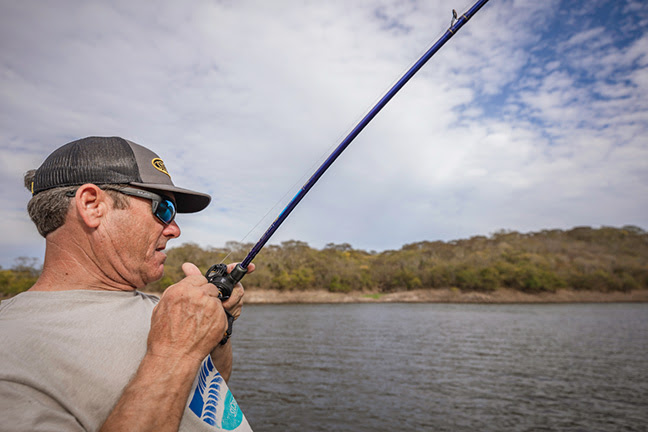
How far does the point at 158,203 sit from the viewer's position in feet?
5.86

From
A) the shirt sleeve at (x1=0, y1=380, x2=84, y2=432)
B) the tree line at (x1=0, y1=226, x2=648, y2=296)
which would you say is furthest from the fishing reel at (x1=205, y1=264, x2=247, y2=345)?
the tree line at (x1=0, y1=226, x2=648, y2=296)

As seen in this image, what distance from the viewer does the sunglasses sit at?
167 cm

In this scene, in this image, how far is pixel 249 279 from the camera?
77.4 m

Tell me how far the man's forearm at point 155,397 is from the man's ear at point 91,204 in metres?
0.69

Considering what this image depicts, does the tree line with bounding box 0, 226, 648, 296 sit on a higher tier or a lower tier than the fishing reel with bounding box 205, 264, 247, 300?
higher

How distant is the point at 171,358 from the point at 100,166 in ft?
3.11

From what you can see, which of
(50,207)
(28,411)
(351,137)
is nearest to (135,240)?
(50,207)

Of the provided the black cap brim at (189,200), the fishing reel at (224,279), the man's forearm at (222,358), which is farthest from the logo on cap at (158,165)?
the man's forearm at (222,358)

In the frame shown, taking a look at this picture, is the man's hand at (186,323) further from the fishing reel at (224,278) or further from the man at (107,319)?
the fishing reel at (224,278)

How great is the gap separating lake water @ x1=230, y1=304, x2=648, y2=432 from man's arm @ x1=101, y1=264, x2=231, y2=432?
37.8ft

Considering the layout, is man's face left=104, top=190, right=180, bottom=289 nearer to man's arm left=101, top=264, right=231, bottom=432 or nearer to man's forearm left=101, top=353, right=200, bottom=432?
man's arm left=101, top=264, right=231, bottom=432

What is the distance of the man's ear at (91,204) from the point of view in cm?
154

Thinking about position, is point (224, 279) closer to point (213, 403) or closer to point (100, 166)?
point (213, 403)

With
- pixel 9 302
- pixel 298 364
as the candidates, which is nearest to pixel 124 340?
pixel 9 302
